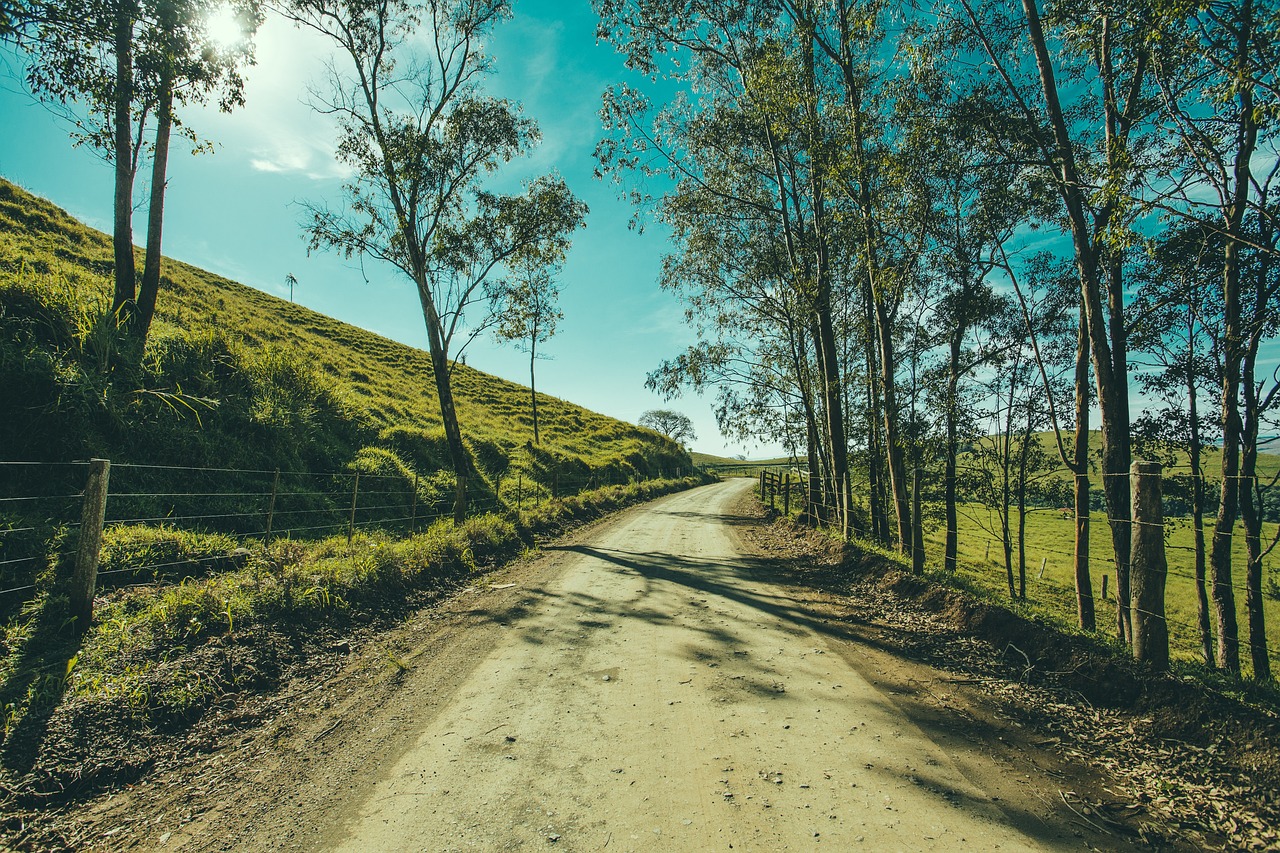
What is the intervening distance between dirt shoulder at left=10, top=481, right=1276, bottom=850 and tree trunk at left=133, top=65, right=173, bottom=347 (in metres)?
8.73

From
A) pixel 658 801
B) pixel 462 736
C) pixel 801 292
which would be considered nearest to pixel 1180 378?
pixel 801 292

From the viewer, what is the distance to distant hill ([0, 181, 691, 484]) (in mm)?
7605

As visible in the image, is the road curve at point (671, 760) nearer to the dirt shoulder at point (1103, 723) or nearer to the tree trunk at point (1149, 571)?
the dirt shoulder at point (1103, 723)

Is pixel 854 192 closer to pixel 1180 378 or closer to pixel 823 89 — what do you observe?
pixel 823 89

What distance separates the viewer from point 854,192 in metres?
9.92

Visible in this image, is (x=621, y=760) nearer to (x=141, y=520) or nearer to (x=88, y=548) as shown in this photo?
(x=88, y=548)

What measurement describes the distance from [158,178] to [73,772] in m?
11.4

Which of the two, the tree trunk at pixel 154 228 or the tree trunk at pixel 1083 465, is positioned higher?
the tree trunk at pixel 154 228

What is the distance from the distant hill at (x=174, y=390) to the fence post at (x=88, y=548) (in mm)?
3871

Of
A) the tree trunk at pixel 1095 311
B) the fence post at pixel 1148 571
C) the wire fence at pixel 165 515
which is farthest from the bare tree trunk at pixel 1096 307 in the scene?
the wire fence at pixel 165 515

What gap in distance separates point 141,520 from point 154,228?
7.40 m

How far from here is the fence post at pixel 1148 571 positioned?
4184 millimetres

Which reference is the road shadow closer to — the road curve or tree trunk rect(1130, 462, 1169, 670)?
the road curve

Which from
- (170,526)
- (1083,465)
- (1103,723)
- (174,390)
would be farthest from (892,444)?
(174,390)
